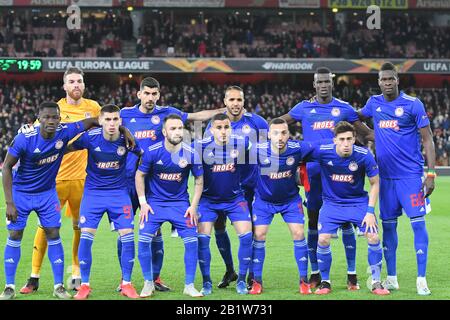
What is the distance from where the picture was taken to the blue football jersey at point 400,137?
8.75 meters

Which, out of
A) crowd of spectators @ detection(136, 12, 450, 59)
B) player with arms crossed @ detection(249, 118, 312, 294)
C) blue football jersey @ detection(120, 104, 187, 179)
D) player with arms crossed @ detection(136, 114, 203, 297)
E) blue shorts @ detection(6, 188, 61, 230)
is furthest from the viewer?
crowd of spectators @ detection(136, 12, 450, 59)

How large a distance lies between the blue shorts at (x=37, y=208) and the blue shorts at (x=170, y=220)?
0.91 metres

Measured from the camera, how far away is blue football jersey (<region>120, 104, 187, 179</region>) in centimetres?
914

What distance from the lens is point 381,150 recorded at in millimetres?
8914

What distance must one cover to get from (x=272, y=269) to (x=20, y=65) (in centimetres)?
2865

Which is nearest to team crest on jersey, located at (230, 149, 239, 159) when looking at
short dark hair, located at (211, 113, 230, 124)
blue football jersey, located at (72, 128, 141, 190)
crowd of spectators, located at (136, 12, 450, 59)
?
short dark hair, located at (211, 113, 230, 124)

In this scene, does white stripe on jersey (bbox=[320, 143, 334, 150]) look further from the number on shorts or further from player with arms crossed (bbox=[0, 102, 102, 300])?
player with arms crossed (bbox=[0, 102, 102, 300])

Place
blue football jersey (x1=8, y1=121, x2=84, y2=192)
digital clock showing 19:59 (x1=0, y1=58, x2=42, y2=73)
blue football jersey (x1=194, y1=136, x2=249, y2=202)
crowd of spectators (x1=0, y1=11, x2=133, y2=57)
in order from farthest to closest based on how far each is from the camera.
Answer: crowd of spectators (x1=0, y1=11, x2=133, y2=57), digital clock showing 19:59 (x1=0, y1=58, x2=42, y2=73), blue football jersey (x1=194, y1=136, x2=249, y2=202), blue football jersey (x1=8, y1=121, x2=84, y2=192)

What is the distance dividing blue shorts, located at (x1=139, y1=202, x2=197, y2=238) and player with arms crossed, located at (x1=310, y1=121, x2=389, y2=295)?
141 cm

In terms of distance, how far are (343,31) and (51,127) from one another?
117 feet

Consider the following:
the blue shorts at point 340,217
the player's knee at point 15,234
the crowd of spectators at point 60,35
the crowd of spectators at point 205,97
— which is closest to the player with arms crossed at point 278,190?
the blue shorts at point 340,217

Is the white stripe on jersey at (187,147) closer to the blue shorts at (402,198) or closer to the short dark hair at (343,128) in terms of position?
the short dark hair at (343,128)

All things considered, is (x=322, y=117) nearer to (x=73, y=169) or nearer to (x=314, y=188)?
(x=314, y=188)
